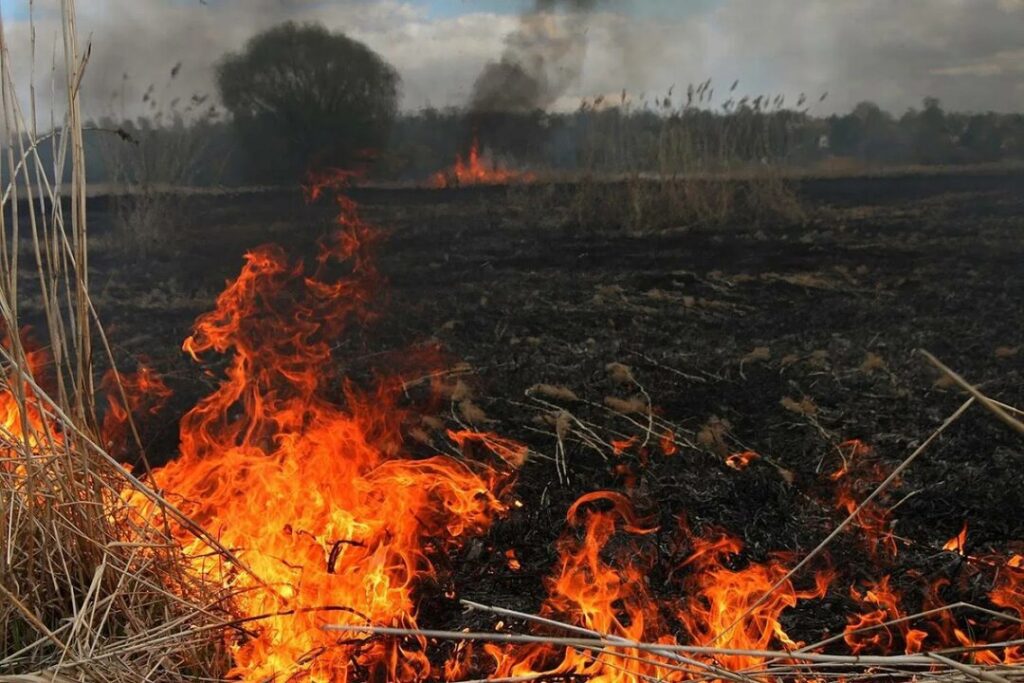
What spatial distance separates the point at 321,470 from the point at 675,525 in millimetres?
1239

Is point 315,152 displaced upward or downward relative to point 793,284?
upward

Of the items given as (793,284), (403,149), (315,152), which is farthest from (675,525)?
(315,152)

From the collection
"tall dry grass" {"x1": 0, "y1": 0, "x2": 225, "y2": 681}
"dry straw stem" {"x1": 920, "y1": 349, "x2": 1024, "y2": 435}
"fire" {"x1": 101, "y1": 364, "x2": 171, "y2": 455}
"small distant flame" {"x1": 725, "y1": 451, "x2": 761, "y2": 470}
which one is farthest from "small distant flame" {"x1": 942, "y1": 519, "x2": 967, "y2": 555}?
"fire" {"x1": 101, "y1": 364, "x2": 171, "y2": 455}

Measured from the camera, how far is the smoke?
2.90 metres

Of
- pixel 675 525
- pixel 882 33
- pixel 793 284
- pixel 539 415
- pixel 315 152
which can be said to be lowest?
pixel 675 525

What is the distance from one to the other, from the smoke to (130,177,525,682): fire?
71 centimetres

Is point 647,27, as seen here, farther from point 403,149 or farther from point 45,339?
point 45,339

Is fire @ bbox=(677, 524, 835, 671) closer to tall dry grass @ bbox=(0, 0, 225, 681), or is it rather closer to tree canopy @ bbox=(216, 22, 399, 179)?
tall dry grass @ bbox=(0, 0, 225, 681)

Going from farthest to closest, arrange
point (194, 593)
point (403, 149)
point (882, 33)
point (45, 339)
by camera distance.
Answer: point (45, 339), point (403, 149), point (882, 33), point (194, 593)

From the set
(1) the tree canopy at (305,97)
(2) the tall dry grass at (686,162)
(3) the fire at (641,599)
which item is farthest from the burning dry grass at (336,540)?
(2) the tall dry grass at (686,162)

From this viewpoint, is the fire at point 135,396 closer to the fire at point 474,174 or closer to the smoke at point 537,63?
the fire at point 474,174

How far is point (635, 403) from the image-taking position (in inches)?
116

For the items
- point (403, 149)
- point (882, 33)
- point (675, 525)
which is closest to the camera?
point (675, 525)

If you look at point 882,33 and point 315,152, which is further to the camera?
point 315,152
